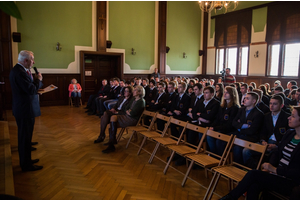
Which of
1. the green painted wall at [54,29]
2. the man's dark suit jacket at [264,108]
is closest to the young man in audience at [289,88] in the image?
the man's dark suit jacket at [264,108]

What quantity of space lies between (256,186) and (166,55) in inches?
440

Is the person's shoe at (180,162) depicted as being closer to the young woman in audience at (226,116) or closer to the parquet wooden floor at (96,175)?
the parquet wooden floor at (96,175)

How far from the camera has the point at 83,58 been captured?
10391 mm

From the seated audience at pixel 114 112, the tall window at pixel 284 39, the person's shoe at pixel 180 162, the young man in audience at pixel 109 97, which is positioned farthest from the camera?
the tall window at pixel 284 39

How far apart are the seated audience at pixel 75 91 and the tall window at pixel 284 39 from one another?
30.9 feet

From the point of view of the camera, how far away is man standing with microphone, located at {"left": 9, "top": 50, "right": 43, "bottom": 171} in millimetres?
3146

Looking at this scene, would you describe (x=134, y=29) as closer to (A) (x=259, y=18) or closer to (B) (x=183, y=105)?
(A) (x=259, y=18)

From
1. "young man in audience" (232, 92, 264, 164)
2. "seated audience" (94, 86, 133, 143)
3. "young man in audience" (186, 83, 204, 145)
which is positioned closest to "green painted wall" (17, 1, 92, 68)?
"seated audience" (94, 86, 133, 143)

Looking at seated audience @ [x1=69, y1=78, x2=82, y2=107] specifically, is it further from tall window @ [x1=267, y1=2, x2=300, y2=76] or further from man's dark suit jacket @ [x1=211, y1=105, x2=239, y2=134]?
tall window @ [x1=267, y1=2, x2=300, y2=76]

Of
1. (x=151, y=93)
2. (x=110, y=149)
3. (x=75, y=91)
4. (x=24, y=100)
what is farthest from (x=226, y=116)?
(x=75, y=91)

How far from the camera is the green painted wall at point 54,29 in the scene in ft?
30.3

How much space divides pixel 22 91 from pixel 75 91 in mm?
6631

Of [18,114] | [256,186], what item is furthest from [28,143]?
[256,186]

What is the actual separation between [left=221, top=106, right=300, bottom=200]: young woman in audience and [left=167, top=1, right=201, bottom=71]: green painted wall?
36.0ft
